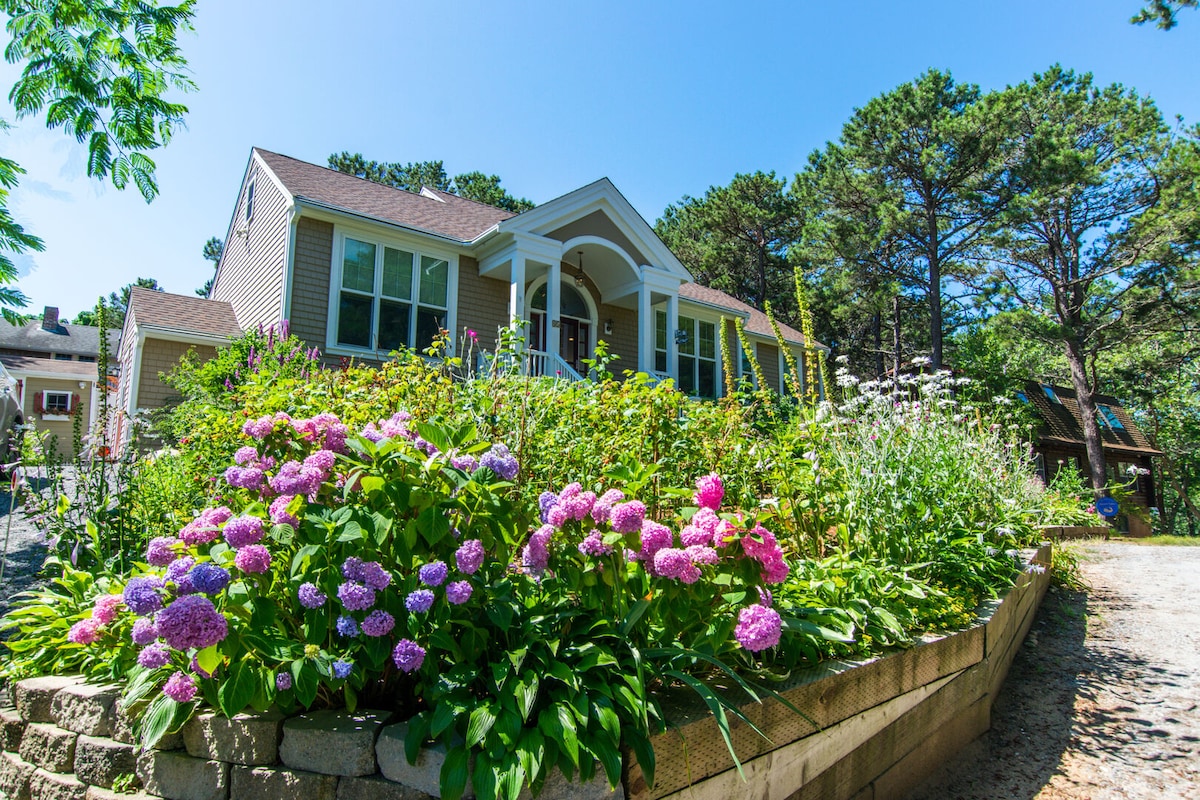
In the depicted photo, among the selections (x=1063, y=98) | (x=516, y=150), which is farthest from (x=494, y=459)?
(x=1063, y=98)

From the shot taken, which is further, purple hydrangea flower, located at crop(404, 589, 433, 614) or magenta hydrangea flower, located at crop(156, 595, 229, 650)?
purple hydrangea flower, located at crop(404, 589, 433, 614)

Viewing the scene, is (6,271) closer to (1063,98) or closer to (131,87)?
(131,87)

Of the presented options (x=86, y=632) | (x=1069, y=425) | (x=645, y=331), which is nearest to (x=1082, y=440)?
(x=1069, y=425)

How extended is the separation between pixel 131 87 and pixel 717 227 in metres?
24.4

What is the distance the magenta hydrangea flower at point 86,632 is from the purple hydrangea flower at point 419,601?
3.53ft

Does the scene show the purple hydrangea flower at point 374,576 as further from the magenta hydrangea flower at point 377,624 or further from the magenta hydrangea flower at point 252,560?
the magenta hydrangea flower at point 252,560

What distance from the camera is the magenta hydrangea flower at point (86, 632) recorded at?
6.28ft

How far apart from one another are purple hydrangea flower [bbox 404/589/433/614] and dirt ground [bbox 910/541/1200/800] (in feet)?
6.65

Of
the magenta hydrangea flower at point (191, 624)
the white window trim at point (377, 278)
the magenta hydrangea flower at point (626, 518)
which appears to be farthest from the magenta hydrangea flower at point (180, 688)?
the white window trim at point (377, 278)

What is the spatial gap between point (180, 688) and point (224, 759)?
0.88 ft

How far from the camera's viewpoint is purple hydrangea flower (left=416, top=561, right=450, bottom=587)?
1.64 m

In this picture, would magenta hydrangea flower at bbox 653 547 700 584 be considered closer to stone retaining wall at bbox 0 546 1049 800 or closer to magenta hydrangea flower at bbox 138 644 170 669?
stone retaining wall at bbox 0 546 1049 800

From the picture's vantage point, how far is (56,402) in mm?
23125

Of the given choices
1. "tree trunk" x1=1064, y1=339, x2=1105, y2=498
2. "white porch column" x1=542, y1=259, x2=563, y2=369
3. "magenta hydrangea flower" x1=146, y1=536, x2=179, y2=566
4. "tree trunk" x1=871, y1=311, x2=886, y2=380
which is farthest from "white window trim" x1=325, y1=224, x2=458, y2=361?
"tree trunk" x1=871, y1=311, x2=886, y2=380
